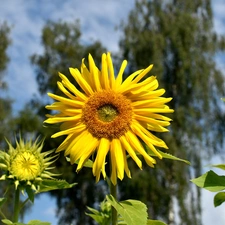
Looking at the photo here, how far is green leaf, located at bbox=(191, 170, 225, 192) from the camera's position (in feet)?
4.27

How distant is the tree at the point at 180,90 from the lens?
14.8 m

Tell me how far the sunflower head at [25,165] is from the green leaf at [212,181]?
0.42 m

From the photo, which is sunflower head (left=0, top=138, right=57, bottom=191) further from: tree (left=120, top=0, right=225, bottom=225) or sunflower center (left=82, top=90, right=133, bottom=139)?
tree (left=120, top=0, right=225, bottom=225)

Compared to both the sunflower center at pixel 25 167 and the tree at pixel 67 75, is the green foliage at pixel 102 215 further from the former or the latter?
the tree at pixel 67 75

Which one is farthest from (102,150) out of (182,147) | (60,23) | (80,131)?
(60,23)

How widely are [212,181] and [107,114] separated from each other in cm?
33

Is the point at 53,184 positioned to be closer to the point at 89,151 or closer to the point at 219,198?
the point at 89,151

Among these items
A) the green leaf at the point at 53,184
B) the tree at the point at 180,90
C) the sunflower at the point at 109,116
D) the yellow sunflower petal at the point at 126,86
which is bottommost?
the green leaf at the point at 53,184

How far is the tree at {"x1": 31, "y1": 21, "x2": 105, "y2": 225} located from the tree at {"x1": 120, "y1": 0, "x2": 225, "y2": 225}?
3.15m

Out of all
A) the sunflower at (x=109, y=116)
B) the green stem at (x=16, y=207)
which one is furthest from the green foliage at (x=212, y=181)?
the green stem at (x=16, y=207)

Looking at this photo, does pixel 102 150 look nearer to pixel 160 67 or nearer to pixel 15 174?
pixel 15 174

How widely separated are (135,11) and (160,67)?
2.61 metres

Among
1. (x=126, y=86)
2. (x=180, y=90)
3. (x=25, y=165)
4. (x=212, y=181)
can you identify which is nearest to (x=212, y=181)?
(x=212, y=181)

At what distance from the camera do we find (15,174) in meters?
1.47
